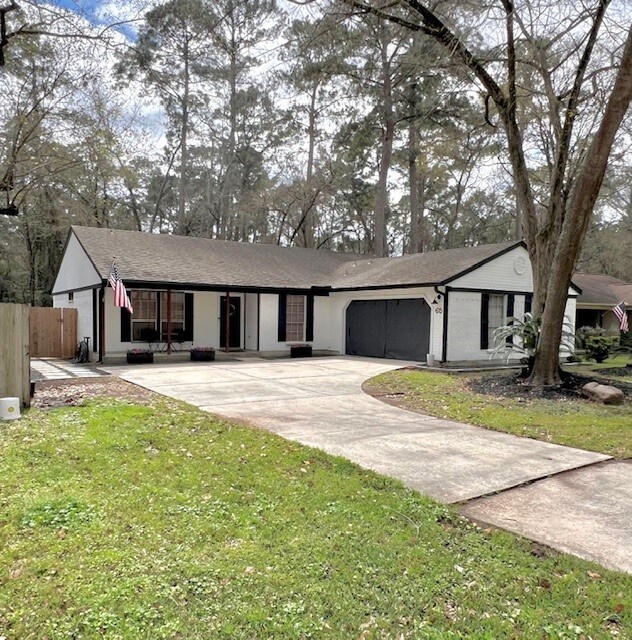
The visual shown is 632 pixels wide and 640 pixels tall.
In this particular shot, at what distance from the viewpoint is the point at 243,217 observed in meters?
31.7

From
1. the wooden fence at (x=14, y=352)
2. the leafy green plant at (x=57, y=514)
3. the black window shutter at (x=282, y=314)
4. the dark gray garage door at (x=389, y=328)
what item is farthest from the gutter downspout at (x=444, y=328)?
the leafy green plant at (x=57, y=514)

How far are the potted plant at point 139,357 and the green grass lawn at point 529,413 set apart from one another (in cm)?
684

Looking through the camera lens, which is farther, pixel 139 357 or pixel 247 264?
pixel 247 264

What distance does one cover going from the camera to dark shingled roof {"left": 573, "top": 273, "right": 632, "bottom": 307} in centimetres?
2314

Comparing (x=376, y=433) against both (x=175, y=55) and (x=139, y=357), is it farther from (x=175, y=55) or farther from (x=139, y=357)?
(x=175, y=55)

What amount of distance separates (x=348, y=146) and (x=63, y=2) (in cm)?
1526

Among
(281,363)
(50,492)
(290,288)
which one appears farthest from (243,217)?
(50,492)

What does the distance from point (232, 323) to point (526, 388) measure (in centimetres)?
1073

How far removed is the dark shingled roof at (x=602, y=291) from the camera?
2314 cm

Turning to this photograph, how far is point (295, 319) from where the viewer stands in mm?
18297

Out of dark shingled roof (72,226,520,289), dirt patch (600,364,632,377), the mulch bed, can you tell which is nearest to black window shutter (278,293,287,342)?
dark shingled roof (72,226,520,289)

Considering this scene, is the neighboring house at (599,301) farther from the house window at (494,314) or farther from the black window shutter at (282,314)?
the black window shutter at (282,314)

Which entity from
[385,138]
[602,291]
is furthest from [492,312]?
[602,291]

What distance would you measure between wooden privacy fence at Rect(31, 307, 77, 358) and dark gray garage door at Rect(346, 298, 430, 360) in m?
9.36
